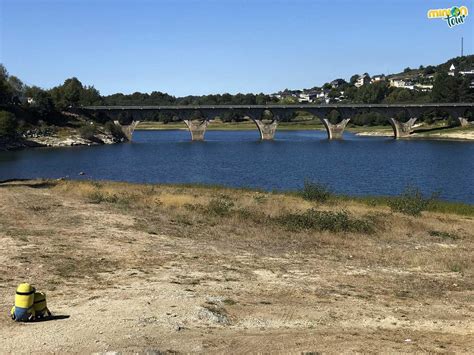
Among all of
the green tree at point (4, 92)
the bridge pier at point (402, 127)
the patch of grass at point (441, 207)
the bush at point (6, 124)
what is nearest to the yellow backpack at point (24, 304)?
the patch of grass at point (441, 207)

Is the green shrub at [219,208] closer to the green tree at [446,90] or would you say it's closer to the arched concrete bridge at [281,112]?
the arched concrete bridge at [281,112]

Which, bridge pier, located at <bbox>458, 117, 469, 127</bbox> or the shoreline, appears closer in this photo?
the shoreline

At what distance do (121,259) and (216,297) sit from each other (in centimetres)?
560

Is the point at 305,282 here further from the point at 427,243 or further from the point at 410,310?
the point at 427,243

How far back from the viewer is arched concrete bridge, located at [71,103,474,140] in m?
165

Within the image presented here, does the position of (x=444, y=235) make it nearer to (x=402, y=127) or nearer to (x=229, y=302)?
(x=229, y=302)

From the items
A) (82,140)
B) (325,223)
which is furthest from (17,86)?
(325,223)

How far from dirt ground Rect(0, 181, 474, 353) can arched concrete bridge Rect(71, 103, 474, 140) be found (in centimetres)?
13497

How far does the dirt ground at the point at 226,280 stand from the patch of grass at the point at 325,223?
61 centimetres

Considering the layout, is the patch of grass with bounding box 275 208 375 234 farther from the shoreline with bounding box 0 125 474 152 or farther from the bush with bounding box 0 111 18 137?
the bush with bounding box 0 111 18 137

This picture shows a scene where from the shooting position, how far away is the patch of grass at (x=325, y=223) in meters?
27.2

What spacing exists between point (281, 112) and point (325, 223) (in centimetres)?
14427

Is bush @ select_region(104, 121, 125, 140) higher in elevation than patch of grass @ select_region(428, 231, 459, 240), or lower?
higher

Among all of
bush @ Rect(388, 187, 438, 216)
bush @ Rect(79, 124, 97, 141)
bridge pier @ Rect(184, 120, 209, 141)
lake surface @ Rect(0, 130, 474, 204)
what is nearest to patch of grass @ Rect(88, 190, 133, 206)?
bush @ Rect(388, 187, 438, 216)
